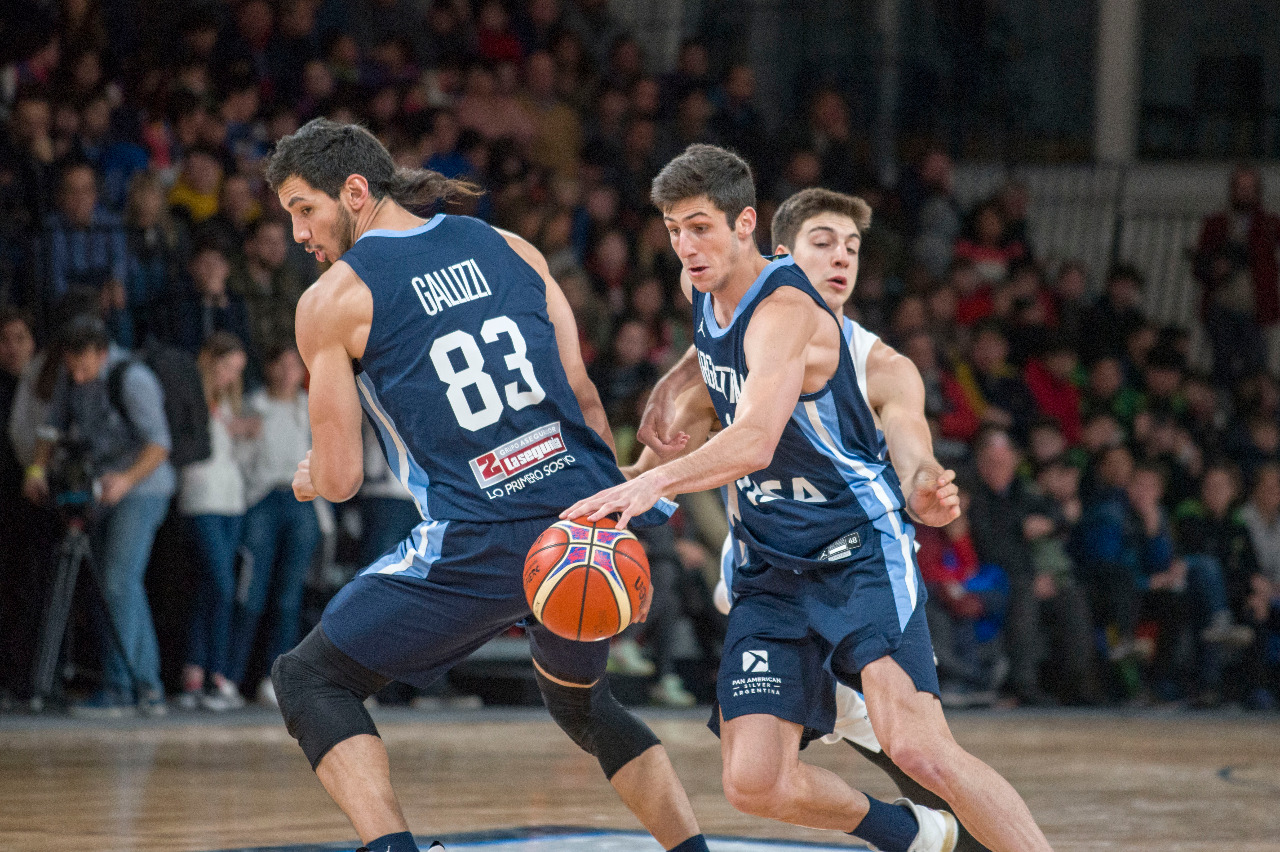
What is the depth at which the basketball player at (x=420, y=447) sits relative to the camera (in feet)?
12.9

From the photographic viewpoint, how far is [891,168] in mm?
14406

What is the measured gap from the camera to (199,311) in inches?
352

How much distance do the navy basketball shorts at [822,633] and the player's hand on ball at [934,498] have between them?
17cm

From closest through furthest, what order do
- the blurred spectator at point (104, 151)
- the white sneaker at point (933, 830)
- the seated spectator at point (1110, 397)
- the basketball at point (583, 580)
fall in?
the basketball at point (583, 580) → the white sneaker at point (933, 830) → the blurred spectator at point (104, 151) → the seated spectator at point (1110, 397)

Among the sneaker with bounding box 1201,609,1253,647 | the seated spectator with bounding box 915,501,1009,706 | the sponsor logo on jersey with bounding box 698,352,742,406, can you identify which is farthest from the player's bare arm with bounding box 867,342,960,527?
the sneaker with bounding box 1201,609,1253,647

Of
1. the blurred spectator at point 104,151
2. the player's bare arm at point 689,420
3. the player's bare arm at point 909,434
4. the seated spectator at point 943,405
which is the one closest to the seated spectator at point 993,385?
the seated spectator at point 943,405

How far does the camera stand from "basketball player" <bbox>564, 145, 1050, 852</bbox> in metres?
3.98

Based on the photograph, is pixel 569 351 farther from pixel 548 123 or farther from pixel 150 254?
pixel 548 123

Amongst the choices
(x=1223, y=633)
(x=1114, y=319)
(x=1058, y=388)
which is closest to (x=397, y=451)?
(x=1223, y=633)

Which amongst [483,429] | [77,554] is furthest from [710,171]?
[77,554]

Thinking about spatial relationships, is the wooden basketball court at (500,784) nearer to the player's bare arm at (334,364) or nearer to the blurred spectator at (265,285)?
the player's bare arm at (334,364)

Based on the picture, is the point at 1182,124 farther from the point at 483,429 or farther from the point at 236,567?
the point at 483,429

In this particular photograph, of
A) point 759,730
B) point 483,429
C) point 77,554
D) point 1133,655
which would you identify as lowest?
point 1133,655

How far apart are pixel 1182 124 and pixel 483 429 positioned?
1234 centimetres
